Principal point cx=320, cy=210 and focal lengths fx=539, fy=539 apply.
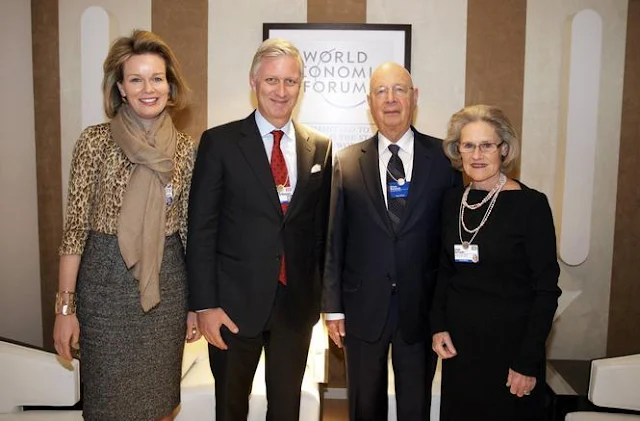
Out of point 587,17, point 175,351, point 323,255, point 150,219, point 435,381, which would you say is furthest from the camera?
point 587,17

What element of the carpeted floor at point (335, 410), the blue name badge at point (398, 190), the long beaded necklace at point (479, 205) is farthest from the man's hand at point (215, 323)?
the carpeted floor at point (335, 410)

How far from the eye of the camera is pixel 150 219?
2.02 metres

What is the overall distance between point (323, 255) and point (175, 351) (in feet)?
2.49

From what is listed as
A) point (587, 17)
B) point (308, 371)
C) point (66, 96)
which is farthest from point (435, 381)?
point (66, 96)

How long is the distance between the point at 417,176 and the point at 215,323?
1.06 metres

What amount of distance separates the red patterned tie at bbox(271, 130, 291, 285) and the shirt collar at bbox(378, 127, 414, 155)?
1.54ft

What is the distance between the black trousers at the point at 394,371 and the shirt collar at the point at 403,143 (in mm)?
674

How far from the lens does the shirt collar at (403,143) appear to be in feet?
8.00

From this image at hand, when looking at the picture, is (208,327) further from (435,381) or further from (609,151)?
(609,151)

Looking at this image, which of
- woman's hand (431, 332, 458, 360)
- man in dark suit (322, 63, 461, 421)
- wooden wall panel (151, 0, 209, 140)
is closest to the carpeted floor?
man in dark suit (322, 63, 461, 421)

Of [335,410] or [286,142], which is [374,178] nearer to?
[286,142]

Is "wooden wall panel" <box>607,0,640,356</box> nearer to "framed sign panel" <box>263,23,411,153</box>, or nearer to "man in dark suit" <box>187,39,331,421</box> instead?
"framed sign panel" <box>263,23,411,153</box>

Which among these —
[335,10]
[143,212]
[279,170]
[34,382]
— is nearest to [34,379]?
[34,382]

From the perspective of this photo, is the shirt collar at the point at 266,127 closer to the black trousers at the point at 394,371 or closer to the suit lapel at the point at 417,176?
the suit lapel at the point at 417,176
